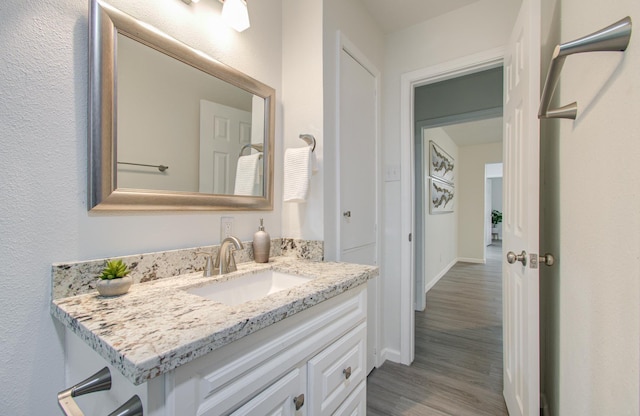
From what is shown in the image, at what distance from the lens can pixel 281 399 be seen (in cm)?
73

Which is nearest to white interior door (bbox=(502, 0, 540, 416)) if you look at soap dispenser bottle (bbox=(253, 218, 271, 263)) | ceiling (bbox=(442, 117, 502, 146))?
soap dispenser bottle (bbox=(253, 218, 271, 263))

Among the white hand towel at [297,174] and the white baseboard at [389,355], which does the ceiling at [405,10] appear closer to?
the white hand towel at [297,174]

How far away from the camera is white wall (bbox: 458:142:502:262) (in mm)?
5773

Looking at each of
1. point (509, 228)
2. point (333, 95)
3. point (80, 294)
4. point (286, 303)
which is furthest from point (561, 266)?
point (80, 294)

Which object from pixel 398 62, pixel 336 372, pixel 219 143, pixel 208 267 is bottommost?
pixel 336 372

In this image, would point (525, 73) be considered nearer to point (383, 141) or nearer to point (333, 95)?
point (333, 95)

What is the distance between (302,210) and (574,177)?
3.73 feet

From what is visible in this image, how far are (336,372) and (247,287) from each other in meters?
0.48

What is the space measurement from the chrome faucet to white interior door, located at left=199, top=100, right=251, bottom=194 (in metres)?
0.25

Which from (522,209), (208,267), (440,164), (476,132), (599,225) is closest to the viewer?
(599,225)

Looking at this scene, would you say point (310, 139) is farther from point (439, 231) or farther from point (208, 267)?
point (439, 231)

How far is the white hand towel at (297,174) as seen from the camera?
1.36 meters

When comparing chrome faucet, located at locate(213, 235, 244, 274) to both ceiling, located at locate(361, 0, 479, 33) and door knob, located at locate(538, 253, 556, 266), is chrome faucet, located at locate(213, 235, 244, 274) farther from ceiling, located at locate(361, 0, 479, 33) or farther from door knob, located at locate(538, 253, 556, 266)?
ceiling, located at locate(361, 0, 479, 33)

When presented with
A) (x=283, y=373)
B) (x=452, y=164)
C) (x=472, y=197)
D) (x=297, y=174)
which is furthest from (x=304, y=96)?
(x=472, y=197)
